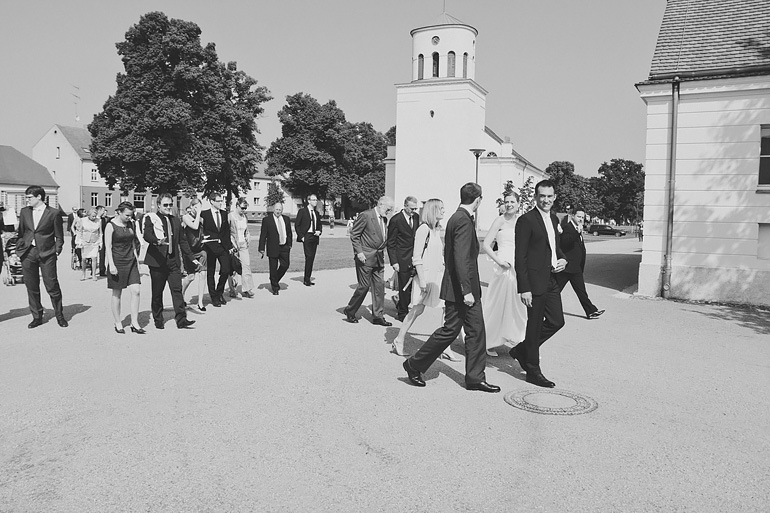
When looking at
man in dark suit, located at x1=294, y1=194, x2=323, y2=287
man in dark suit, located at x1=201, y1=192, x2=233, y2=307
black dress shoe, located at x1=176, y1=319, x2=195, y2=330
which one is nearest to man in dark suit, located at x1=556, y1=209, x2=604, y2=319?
black dress shoe, located at x1=176, y1=319, x2=195, y2=330

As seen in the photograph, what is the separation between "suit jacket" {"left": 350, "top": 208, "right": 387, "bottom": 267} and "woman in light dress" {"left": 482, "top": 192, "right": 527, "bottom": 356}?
277 cm

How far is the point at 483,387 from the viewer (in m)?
6.53

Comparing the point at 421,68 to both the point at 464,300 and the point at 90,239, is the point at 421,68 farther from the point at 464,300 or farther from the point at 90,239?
the point at 464,300

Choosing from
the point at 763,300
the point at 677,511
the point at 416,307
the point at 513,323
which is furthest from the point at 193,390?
the point at 763,300

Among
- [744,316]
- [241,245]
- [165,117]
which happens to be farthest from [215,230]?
[165,117]

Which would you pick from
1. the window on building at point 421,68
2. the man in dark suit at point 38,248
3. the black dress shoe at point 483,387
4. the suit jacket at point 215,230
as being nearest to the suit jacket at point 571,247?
the black dress shoe at point 483,387

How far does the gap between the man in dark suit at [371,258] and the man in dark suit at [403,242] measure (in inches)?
9.2

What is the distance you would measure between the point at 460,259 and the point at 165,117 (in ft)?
131

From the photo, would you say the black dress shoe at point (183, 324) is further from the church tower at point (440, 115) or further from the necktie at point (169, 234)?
the church tower at point (440, 115)

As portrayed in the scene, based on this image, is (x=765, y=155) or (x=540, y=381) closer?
(x=540, y=381)

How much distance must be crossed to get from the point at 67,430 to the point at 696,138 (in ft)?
44.0

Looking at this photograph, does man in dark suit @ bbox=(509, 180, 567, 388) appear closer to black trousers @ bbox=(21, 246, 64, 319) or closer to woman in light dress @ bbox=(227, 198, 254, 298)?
black trousers @ bbox=(21, 246, 64, 319)

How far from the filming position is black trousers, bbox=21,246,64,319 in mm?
9906

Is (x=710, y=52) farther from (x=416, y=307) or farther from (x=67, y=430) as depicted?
(x=67, y=430)
